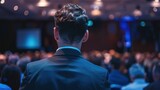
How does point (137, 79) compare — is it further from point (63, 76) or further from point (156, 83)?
point (63, 76)

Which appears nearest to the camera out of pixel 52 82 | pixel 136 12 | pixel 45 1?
pixel 52 82

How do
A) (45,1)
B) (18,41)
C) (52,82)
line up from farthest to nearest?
(18,41) < (45,1) < (52,82)

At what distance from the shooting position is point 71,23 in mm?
1913

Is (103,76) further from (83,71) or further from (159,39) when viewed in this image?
(159,39)

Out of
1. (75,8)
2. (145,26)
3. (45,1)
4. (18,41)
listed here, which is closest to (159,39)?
(145,26)

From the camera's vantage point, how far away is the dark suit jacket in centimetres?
185

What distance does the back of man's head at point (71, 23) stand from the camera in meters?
1.91

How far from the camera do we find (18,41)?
22812 mm

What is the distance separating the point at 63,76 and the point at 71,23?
234 millimetres

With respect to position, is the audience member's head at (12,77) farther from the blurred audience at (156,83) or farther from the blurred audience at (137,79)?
the blurred audience at (137,79)

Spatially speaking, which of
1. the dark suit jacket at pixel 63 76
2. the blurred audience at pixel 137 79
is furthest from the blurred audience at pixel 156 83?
the dark suit jacket at pixel 63 76

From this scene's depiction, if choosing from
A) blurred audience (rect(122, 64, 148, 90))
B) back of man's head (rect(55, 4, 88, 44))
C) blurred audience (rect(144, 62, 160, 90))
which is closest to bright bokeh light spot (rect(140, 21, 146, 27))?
blurred audience (rect(122, 64, 148, 90))

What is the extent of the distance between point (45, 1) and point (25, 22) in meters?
10.3

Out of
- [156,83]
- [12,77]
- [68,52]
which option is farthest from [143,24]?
[68,52]
